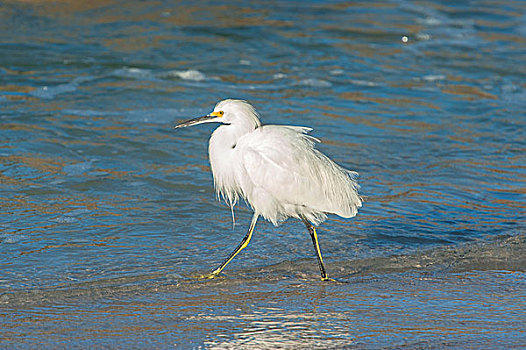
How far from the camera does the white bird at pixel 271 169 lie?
4848mm

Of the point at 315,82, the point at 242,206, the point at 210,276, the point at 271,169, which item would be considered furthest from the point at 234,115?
the point at 315,82

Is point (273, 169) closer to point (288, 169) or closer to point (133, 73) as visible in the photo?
point (288, 169)

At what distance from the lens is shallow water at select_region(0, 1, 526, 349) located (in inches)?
162

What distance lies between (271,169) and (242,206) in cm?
168

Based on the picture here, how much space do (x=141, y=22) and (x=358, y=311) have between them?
9976 millimetres

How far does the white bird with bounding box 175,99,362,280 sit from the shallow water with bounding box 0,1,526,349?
0.40 m

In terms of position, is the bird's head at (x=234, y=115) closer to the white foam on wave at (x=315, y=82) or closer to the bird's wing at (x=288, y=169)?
the bird's wing at (x=288, y=169)

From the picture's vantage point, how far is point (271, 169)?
15.9 feet

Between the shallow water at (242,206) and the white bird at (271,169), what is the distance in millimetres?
403

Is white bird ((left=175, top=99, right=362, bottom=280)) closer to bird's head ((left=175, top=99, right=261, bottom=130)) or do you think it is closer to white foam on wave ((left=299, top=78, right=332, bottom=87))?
bird's head ((left=175, top=99, right=261, bottom=130))

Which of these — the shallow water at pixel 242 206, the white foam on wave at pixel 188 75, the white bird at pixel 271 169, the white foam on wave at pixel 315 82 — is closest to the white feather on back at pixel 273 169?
the white bird at pixel 271 169

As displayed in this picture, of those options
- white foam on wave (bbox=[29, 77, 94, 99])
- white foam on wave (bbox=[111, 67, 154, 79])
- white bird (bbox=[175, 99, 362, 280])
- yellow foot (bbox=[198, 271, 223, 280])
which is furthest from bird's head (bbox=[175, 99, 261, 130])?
white foam on wave (bbox=[111, 67, 154, 79])

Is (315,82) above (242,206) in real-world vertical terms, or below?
above

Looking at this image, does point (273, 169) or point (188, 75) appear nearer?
point (273, 169)
